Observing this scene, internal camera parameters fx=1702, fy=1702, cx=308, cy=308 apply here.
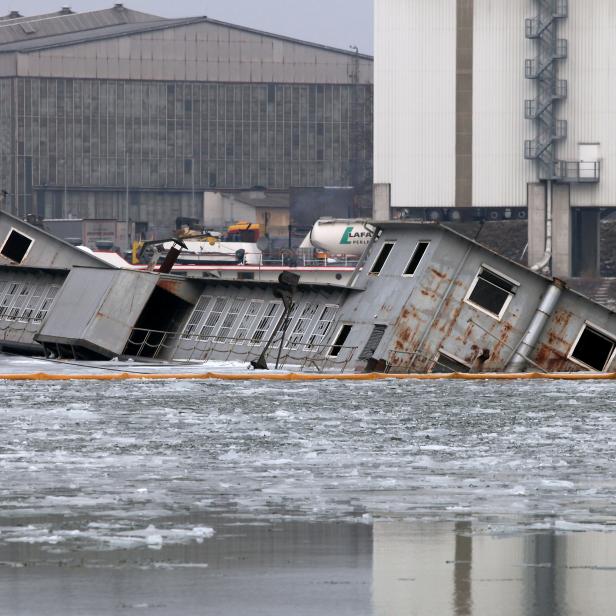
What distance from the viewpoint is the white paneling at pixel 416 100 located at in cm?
9662

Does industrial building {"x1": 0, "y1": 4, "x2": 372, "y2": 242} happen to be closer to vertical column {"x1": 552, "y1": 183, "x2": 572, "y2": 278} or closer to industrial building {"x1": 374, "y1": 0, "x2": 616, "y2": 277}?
vertical column {"x1": 552, "y1": 183, "x2": 572, "y2": 278}

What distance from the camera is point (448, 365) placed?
1762 inches

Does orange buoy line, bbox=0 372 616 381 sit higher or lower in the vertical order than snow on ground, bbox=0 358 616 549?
lower

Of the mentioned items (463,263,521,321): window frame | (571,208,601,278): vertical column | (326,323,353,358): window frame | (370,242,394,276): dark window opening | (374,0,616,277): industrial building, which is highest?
(374,0,616,277): industrial building

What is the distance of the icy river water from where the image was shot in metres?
14.6

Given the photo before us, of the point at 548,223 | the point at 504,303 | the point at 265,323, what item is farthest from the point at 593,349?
the point at 548,223

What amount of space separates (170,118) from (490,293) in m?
117

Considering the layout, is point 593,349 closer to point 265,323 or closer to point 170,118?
point 265,323

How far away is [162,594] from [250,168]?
149 metres

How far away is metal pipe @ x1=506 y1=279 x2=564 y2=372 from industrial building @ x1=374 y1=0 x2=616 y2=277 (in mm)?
50309

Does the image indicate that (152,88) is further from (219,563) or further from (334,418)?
(219,563)

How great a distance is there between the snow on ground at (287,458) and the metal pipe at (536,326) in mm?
3255

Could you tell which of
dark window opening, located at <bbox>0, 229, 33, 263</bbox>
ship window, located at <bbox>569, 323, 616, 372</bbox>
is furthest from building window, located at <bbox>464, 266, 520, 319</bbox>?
dark window opening, located at <bbox>0, 229, 33, 263</bbox>

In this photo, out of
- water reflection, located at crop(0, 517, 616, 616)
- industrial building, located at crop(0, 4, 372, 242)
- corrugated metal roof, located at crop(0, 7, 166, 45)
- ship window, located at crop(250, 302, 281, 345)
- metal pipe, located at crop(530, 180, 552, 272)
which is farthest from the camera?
corrugated metal roof, located at crop(0, 7, 166, 45)
